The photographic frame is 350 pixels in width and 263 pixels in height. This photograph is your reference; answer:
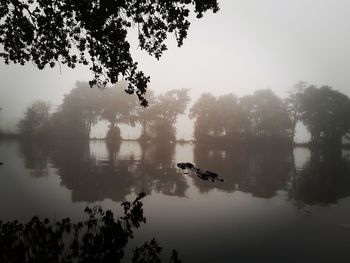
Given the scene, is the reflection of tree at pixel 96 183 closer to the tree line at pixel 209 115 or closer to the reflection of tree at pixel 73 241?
the reflection of tree at pixel 73 241

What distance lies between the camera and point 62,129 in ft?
269

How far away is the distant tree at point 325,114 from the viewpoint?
256 feet

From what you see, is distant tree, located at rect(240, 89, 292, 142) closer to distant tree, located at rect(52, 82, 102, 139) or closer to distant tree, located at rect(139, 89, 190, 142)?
distant tree, located at rect(139, 89, 190, 142)

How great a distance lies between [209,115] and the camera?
86.2 m

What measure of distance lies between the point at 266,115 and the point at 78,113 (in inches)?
2118

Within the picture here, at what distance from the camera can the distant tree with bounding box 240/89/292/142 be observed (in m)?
81.1

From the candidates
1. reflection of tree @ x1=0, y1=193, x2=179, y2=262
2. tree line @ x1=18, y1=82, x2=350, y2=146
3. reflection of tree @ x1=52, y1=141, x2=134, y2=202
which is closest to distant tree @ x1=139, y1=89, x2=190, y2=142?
tree line @ x1=18, y1=82, x2=350, y2=146

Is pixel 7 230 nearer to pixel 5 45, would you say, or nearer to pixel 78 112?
pixel 5 45

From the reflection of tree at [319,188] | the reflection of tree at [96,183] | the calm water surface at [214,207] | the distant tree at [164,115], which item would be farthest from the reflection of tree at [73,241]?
the distant tree at [164,115]

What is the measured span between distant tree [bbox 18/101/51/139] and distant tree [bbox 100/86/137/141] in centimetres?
1691

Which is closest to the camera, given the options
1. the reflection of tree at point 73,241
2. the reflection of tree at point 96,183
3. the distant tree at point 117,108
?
the reflection of tree at point 73,241

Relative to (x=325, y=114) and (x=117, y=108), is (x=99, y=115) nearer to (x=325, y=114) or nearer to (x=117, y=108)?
(x=117, y=108)

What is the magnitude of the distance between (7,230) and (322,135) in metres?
84.1

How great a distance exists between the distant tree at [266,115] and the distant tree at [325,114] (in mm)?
5729
